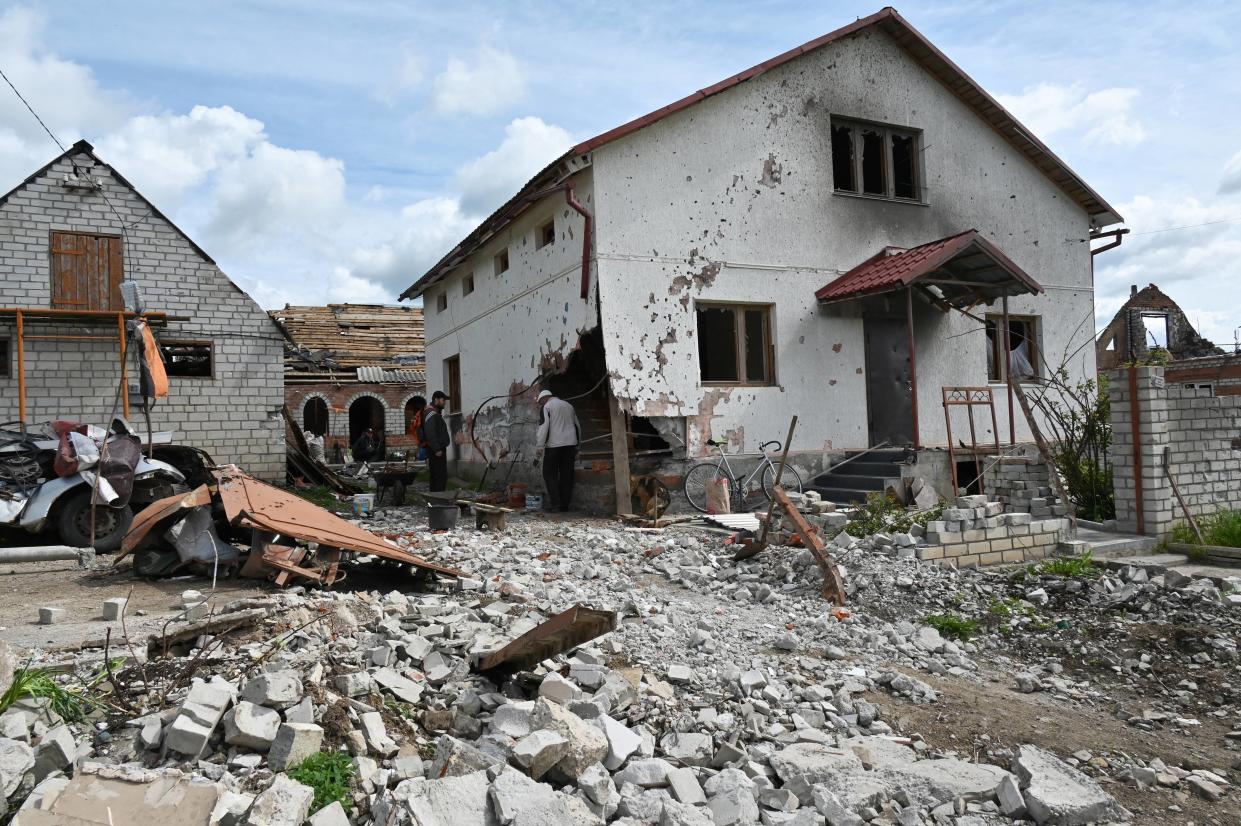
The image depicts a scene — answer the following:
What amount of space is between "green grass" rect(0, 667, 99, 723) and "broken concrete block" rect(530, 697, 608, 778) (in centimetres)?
201

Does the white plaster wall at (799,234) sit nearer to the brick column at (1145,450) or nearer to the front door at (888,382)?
the front door at (888,382)

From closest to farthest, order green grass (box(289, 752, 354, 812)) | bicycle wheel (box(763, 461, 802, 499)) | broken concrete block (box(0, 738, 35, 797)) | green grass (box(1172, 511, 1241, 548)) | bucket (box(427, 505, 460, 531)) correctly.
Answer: broken concrete block (box(0, 738, 35, 797)), green grass (box(289, 752, 354, 812)), green grass (box(1172, 511, 1241, 548)), bucket (box(427, 505, 460, 531)), bicycle wheel (box(763, 461, 802, 499))

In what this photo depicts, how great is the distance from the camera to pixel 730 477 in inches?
436

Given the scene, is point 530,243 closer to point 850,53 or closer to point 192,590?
point 850,53

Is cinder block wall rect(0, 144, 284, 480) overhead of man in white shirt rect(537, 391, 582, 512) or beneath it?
overhead

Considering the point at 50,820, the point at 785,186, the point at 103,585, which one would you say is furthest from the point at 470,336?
the point at 50,820

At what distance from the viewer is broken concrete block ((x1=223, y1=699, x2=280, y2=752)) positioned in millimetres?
3420

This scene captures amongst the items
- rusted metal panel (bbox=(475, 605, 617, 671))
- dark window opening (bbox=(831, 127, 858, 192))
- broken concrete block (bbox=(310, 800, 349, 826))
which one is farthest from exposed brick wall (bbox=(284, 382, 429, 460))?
broken concrete block (bbox=(310, 800, 349, 826))

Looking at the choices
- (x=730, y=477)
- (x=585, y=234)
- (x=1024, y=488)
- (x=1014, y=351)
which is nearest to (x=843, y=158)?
(x=1014, y=351)

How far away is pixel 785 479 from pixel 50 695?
9.07m

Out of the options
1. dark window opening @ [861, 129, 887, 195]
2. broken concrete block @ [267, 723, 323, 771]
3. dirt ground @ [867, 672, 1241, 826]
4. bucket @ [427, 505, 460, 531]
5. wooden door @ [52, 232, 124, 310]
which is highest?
dark window opening @ [861, 129, 887, 195]

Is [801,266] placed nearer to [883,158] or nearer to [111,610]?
[883,158]

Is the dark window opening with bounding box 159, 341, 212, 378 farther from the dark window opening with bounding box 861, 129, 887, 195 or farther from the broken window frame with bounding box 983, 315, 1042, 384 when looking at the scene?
the broken window frame with bounding box 983, 315, 1042, 384

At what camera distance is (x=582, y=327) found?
11.2 meters
